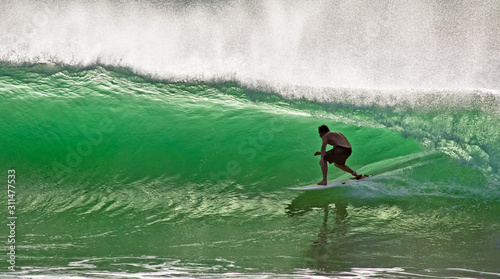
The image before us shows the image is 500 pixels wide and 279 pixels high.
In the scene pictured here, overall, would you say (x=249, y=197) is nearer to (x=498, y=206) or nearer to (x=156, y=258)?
(x=156, y=258)

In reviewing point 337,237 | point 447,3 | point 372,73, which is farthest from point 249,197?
point 447,3

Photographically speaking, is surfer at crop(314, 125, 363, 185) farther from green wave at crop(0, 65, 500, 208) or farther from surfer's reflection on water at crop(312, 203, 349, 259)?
green wave at crop(0, 65, 500, 208)

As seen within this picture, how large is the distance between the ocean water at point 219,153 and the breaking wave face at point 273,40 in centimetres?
5

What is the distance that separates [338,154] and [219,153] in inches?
66.1

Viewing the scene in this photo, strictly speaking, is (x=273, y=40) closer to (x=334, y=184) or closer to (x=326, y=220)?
(x=334, y=184)

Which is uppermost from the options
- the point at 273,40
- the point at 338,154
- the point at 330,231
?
the point at 273,40

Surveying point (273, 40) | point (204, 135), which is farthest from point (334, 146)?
point (273, 40)

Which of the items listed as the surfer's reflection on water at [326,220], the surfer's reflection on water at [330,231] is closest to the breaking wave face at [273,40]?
the surfer's reflection on water at [326,220]

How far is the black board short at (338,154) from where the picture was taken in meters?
5.05

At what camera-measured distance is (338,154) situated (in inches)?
200

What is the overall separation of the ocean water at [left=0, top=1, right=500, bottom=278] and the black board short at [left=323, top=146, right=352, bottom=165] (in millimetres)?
388

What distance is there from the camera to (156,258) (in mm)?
3871

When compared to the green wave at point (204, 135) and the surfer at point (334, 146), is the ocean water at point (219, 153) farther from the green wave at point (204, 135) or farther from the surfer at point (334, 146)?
the surfer at point (334, 146)

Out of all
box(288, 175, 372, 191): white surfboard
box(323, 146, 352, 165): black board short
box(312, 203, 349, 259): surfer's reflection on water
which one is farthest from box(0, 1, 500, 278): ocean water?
box(323, 146, 352, 165): black board short
